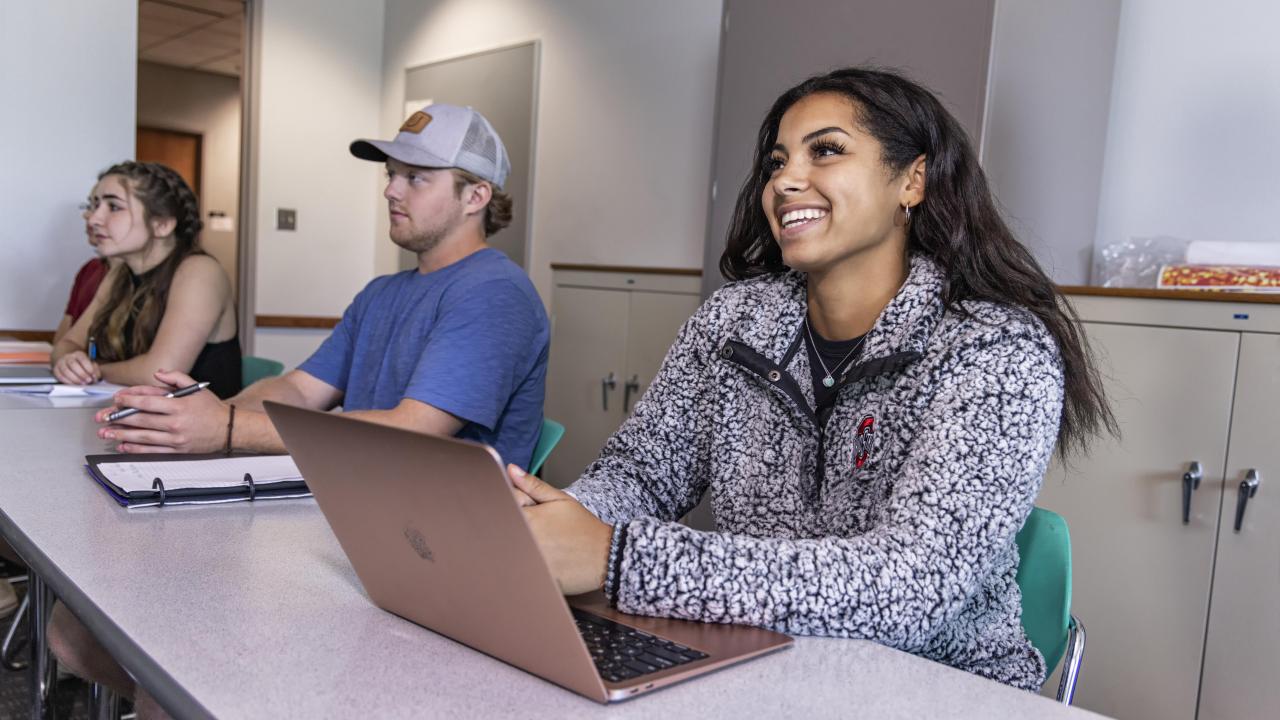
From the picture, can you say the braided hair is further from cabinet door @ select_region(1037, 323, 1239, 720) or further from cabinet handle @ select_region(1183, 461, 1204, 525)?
cabinet handle @ select_region(1183, 461, 1204, 525)

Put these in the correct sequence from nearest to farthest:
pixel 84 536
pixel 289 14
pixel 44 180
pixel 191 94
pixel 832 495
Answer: pixel 84 536 → pixel 832 495 → pixel 44 180 → pixel 289 14 → pixel 191 94

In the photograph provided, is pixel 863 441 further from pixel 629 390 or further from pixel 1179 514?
pixel 629 390

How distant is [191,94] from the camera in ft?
28.0

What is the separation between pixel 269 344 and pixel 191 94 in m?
4.33

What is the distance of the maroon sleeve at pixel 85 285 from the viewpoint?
3408mm

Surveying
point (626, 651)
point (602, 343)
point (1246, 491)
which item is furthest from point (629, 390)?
point (626, 651)

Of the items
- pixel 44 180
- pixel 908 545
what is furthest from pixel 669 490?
pixel 44 180

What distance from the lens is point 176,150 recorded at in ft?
28.8

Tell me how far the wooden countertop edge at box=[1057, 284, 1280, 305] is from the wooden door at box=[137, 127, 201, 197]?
8164 millimetres

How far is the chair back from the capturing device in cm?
115

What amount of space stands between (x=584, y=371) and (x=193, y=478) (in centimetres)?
257

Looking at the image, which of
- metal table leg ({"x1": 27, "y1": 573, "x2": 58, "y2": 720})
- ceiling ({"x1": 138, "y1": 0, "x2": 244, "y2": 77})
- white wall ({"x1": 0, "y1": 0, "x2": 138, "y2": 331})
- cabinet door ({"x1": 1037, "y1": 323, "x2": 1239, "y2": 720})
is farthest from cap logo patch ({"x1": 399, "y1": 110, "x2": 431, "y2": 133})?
ceiling ({"x1": 138, "y1": 0, "x2": 244, "y2": 77})

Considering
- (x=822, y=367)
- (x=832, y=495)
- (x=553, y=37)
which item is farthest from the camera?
(x=553, y=37)

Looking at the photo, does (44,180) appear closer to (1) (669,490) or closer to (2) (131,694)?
(2) (131,694)
